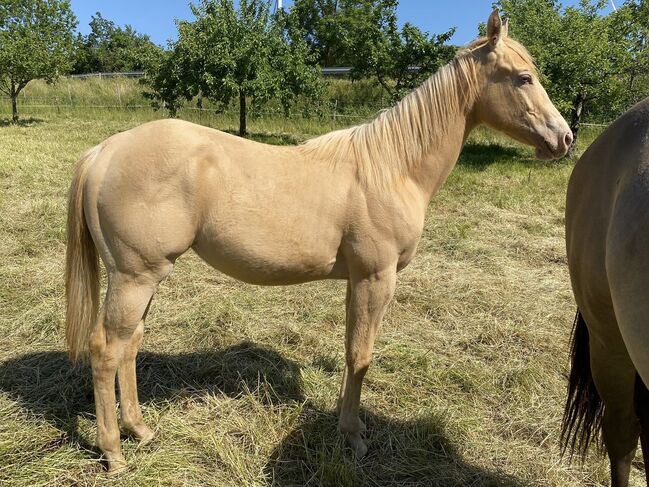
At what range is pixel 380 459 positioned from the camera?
2369 mm

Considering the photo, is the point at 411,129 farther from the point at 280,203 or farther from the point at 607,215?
the point at 607,215

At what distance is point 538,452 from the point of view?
7.97 feet

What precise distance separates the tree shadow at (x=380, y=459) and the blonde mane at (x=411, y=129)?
1438 millimetres

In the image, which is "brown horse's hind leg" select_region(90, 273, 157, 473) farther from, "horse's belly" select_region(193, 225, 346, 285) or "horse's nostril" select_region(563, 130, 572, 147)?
"horse's nostril" select_region(563, 130, 572, 147)

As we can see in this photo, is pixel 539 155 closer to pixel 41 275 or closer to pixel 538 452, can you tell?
pixel 538 452

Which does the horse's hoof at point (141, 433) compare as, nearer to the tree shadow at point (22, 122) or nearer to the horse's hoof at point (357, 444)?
the horse's hoof at point (357, 444)

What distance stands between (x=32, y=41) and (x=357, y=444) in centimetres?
1890

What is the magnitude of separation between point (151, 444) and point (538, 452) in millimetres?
2103

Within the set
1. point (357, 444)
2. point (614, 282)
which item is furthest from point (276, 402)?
point (614, 282)

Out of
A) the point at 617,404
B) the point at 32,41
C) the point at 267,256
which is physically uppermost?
the point at 32,41

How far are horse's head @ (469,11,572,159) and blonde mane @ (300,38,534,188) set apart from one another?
42 millimetres

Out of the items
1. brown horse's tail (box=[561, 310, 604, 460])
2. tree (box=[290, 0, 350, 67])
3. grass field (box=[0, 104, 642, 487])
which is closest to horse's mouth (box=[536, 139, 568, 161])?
brown horse's tail (box=[561, 310, 604, 460])

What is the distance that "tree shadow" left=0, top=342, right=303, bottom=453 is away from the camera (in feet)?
8.41

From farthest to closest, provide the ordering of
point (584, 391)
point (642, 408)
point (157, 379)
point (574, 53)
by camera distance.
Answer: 1. point (574, 53)
2. point (157, 379)
3. point (584, 391)
4. point (642, 408)
